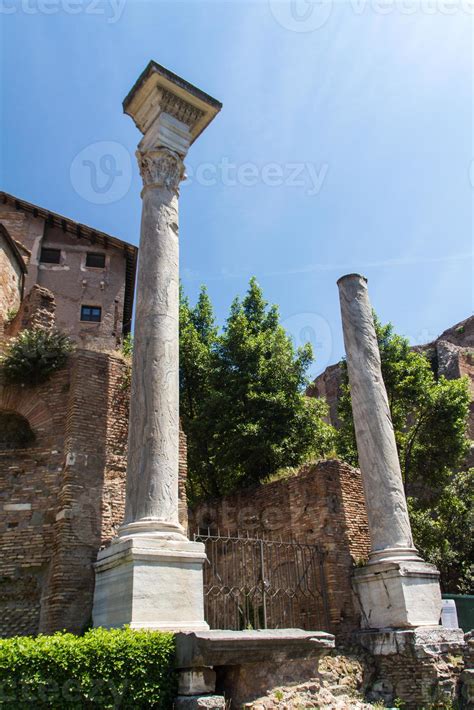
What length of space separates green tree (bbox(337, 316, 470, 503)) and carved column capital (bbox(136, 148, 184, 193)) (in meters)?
9.95

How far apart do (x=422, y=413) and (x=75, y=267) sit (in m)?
17.0

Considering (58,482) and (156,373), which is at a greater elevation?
(156,373)

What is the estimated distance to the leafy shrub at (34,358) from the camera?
10.0m

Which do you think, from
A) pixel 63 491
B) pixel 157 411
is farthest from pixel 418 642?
pixel 63 491

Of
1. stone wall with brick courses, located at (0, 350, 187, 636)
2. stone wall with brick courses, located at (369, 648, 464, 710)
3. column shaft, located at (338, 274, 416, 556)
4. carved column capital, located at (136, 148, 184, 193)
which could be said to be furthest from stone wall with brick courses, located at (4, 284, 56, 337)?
stone wall with brick courses, located at (369, 648, 464, 710)

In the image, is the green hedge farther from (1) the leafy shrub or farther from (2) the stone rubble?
(1) the leafy shrub

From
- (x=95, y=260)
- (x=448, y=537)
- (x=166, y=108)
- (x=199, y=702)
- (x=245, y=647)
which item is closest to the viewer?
(x=199, y=702)

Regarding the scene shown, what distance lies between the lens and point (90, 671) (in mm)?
5488

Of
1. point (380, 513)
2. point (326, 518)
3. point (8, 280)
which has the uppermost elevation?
point (8, 280)

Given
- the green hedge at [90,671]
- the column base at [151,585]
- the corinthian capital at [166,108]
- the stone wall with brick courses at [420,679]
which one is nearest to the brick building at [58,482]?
the column base at [151,585]

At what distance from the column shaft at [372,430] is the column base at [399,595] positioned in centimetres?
35

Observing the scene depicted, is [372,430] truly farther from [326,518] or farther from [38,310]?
[38,310]

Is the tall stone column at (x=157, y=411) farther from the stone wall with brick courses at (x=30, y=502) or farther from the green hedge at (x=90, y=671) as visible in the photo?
the stone wall with brick courses at (x=30, y=502)

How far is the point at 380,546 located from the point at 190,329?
463 inches
